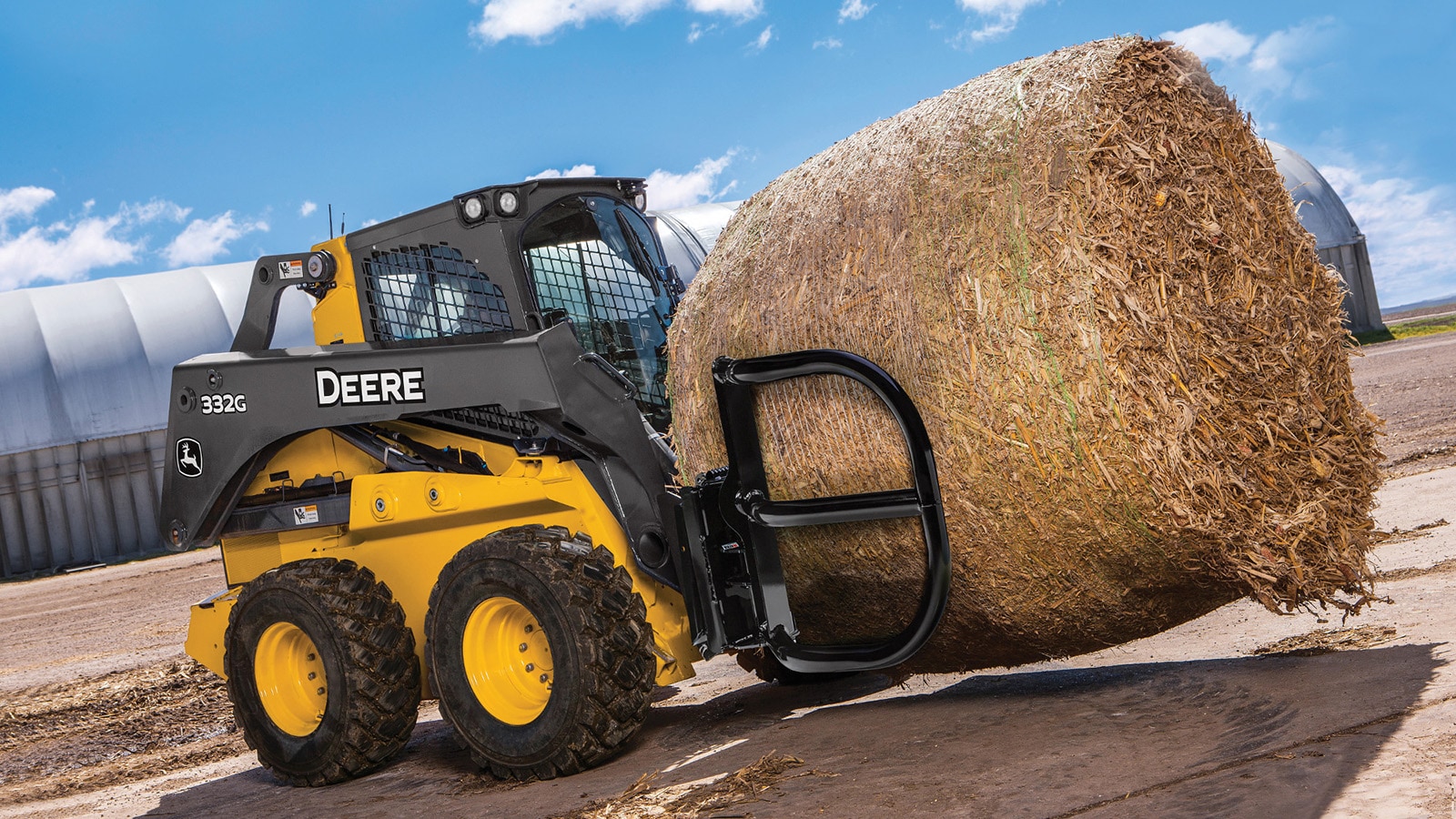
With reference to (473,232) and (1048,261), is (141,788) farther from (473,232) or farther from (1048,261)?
(1048,261)

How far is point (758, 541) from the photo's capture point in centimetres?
499

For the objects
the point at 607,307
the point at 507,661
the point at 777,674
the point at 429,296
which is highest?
the point at 429,296

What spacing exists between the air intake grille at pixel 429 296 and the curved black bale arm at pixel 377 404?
27 centimetres

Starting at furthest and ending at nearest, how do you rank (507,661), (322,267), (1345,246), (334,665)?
(1345,246)
(322,267)
(334,665)
(507,661)

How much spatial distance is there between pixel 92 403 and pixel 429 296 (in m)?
18.6

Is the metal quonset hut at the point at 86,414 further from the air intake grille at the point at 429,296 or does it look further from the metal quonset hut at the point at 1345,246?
the metal quonset hut at the point at 1345,246

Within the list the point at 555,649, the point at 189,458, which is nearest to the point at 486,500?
the point at 555,649

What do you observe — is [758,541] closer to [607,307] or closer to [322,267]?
[607,307]

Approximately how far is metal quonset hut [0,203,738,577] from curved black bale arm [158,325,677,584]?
16.0 m

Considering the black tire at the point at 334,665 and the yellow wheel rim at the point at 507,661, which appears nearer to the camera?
the yellow wheel rim at the point at 507,661

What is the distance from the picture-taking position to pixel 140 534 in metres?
22.2

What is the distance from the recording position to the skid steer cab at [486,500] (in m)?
4.97

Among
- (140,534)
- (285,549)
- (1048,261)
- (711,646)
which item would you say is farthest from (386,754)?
(140,534)

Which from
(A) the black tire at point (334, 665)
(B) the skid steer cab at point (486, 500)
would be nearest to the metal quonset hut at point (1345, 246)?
(B) the skid steer cab at point (486, 500)
